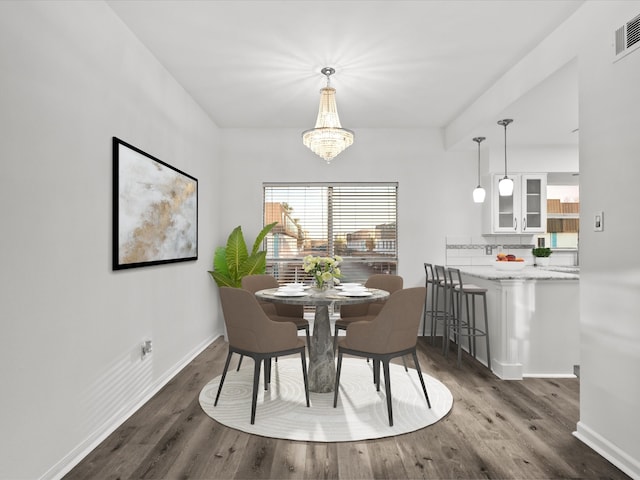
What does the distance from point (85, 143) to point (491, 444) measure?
120 inches

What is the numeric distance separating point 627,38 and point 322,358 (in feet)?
9.32

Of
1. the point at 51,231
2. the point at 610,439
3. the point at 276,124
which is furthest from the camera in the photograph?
the point at 276,124

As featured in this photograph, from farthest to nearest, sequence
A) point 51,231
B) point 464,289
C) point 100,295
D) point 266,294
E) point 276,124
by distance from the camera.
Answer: point 276,124 < point 464,289 < point 266,294 < point 100,295 < point 51,231

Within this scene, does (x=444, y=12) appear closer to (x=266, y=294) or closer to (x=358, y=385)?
(x=266, y=294)

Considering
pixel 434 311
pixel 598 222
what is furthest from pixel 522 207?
pixel 598 222

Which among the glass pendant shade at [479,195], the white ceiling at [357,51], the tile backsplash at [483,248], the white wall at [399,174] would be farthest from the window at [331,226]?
the white ceiling at [357,51]

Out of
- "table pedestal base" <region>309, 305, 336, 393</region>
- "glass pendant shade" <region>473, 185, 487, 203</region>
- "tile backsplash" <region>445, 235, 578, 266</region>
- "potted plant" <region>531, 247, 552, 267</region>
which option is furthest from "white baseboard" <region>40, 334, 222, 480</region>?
"potted plant" <region>531, 247, 552, 267</region>

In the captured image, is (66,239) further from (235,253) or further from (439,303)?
(439,303)

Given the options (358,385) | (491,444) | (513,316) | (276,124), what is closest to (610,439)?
(491,444)

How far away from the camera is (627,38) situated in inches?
84.0

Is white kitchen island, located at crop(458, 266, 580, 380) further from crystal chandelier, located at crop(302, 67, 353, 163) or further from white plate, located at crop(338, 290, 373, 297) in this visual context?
crystal chandelier, located at crop(302, 67, 353, 163)

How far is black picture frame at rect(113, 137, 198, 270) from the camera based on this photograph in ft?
8.84

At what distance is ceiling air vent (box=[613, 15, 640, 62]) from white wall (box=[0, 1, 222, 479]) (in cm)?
308

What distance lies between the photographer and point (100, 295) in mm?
2479
